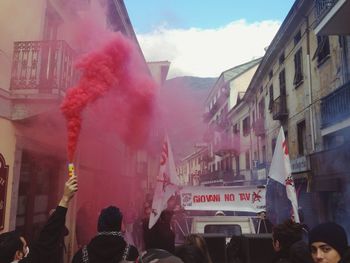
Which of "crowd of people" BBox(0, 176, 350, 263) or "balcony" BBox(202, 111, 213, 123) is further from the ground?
"balcony" BBox(202, 111, 213, 123)

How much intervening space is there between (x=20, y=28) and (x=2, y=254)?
20.2 feet

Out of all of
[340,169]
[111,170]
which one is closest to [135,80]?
[111,170]

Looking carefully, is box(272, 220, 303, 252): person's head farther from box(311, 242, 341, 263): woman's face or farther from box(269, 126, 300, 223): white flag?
box(269, 126, 300, 223): white flag

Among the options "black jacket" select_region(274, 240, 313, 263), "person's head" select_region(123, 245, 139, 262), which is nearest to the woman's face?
"black jacket" select_region(274, 240, 313, 263)

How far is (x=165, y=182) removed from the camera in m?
5.73

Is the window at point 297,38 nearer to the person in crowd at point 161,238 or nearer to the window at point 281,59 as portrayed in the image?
the window at point 281,59

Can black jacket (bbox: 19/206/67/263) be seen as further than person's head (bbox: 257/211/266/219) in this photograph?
No

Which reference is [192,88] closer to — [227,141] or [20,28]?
[20,28]

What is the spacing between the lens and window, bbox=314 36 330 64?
13.9m

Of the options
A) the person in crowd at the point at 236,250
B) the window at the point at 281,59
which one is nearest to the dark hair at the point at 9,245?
the person in crowd at the point at 236,250

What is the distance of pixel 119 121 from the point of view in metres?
10.5

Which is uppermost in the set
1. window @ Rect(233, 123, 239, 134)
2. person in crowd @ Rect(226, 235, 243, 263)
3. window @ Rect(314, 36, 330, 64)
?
window @ Rect(233, 123, 239, 134)

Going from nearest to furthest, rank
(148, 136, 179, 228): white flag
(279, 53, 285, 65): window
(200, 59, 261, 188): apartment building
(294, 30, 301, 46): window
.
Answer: (148, 136, 179, 228): white flag
(294, 30, 301, 46): window
(279, 53, 285, 65): window
(200, 59, 261, 188): apartment building

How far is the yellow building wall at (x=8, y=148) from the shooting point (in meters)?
7.14
